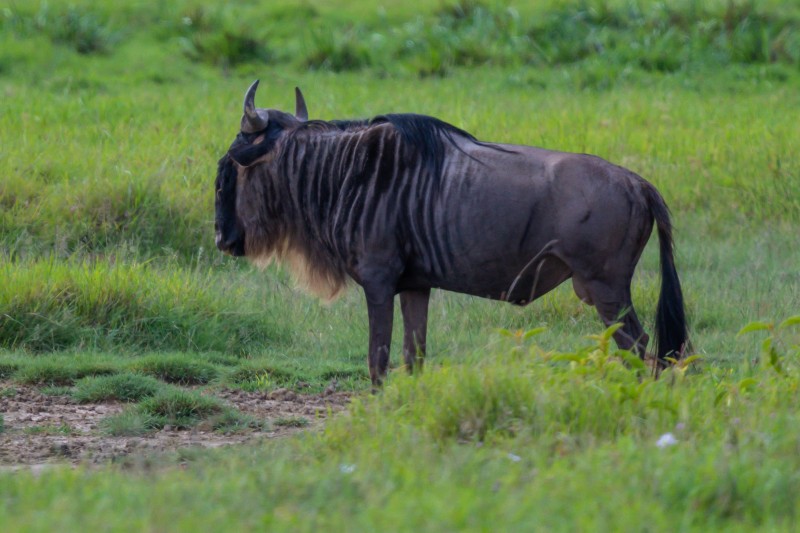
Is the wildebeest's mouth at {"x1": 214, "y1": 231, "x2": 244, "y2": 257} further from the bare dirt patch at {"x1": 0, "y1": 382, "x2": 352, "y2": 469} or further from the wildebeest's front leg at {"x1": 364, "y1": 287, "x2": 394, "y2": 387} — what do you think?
the wildebeest's front leg at {"x1": 364, "y1": 287, "x2": 394, "y2": 387}

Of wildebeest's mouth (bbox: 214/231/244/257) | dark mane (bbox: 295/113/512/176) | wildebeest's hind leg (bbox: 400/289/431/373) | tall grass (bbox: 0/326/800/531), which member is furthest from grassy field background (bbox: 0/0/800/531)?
dark mane (bbox: 295/113/512/176)

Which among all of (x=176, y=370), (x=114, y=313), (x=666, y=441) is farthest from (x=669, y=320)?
(x=114, y=313)

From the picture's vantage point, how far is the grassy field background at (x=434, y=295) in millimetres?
3814

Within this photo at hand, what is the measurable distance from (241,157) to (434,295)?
9.23ft

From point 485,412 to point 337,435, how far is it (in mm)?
635

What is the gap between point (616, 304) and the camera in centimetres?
603

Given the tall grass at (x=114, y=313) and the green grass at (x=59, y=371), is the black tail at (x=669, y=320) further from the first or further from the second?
the green grass at (x=59, y=371)

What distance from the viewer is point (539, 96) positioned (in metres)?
15.1

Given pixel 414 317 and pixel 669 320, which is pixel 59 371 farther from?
pixel 669 320

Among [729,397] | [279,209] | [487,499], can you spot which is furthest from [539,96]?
[487,499]

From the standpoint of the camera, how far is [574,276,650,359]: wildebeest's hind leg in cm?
601

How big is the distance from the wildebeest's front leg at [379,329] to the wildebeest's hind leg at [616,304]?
98 cm

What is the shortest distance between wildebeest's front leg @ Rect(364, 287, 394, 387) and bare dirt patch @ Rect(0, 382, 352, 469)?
38 cm

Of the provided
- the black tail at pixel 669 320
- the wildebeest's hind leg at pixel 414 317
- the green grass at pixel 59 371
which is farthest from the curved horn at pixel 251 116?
the black tail at pixel 669 320
